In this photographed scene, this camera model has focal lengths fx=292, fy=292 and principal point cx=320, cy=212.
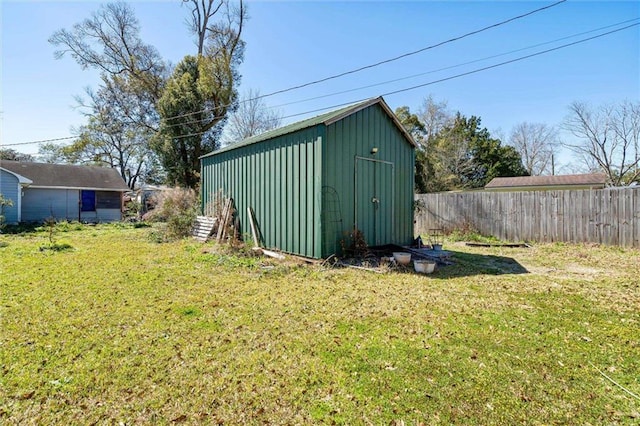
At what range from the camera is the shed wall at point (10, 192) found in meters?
13.3

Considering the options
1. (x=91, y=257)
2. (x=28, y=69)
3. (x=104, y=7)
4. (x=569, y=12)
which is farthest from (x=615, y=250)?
(x=104, y=7)

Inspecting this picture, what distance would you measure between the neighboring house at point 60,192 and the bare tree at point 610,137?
Answer: 33799mm

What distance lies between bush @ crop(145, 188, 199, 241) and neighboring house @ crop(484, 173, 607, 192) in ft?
72.2

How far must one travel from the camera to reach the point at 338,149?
641 centimetres

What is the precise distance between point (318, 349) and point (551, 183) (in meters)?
26.4

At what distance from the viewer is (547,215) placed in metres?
8.84

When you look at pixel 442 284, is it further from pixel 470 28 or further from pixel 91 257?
pixel 91 257

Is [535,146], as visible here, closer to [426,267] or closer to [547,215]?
[547,215]

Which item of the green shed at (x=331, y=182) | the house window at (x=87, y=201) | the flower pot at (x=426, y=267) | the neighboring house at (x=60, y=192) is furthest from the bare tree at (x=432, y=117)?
the house window at (x=87, y=201)

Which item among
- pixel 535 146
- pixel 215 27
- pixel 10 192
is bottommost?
pixel 10 192

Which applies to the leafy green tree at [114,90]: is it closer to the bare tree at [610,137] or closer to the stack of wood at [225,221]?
the stack of wood at [225,221]

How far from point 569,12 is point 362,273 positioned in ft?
24.3

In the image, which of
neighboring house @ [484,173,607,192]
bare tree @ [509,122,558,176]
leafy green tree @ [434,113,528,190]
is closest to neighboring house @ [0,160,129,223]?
leafy green tree @ [434,113,528,190]

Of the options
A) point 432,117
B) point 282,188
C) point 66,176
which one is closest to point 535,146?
point 432,117
